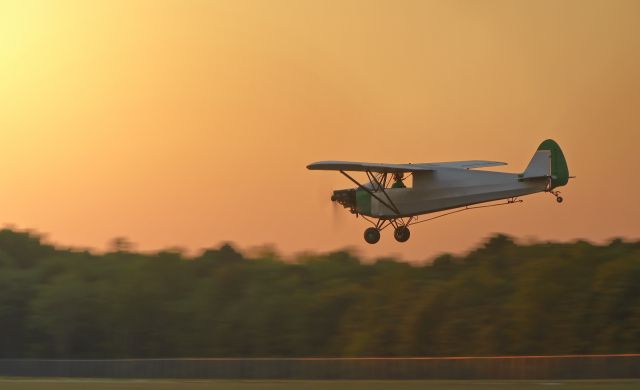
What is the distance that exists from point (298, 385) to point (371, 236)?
777 cm

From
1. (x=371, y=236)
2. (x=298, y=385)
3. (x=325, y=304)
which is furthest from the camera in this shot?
(x=325, y=304)

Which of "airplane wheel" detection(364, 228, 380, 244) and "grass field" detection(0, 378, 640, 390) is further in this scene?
"airplane wheel" detection(364, 228, 380, 244)

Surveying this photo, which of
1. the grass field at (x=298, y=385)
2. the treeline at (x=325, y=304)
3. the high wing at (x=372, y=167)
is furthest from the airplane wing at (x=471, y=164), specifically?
the treeline at (x=325, y=304)

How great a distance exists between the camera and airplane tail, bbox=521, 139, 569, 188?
152ft

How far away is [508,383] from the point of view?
47125 mm

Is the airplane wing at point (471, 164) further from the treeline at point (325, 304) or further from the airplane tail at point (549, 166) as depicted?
the treeline at point (325, 304)

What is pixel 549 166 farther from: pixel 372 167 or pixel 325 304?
pixel 325 304

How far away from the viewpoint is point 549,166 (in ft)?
153

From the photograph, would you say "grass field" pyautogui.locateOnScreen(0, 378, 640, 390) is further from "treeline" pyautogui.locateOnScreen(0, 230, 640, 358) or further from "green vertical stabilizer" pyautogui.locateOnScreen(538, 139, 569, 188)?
"treeline" pyautogui.locateOnScreen(0, 230, 640, 358)

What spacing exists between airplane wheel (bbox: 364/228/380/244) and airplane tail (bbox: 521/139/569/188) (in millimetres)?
6692

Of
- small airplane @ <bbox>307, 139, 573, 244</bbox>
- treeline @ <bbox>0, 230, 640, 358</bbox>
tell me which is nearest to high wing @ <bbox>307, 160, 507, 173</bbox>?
small airplane @ <bbox>307, 139, 573, 244</bbox>

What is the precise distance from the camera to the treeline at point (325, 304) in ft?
266

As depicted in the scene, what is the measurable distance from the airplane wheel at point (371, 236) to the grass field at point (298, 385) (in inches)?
247

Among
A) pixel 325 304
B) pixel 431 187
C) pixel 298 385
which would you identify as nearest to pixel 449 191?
pixel 431 187
